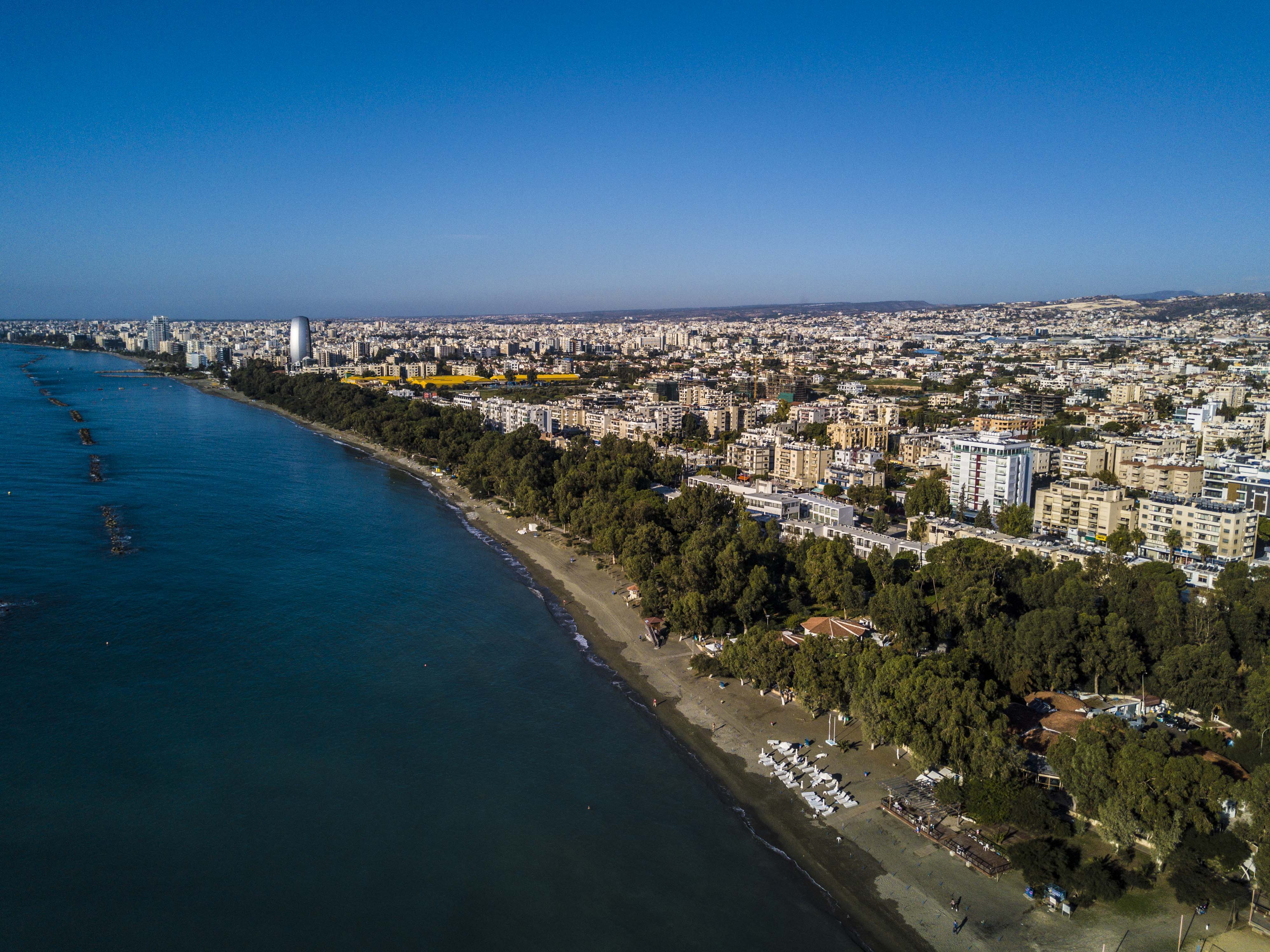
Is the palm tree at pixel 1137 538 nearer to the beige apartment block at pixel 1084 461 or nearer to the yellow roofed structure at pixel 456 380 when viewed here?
the beige apartment block at pixel 1084 461

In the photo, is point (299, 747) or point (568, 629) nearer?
point (299, 747)

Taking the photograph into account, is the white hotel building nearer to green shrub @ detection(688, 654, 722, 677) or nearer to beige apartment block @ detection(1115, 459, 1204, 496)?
beige apartment block @ detection(1115, 459, 1204, 496)

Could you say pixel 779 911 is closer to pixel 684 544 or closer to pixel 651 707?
pixel 651 707

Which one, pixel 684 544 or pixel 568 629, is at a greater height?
pixel 684 544

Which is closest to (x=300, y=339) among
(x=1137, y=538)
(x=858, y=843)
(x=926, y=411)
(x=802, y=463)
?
(x=926, y=411)

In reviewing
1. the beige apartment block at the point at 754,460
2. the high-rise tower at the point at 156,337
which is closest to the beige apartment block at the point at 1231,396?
the beige apartment block at the point at 754,460

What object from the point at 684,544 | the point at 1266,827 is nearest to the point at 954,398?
the point at 684,544
